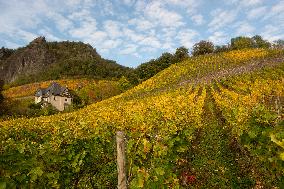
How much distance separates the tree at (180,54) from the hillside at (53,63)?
34312 mm

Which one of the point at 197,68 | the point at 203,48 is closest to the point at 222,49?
the point at 203,48

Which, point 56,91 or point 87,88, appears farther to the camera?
point 87,88

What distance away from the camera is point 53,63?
485ft

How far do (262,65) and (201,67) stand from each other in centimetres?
1171

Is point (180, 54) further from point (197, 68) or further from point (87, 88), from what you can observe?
point (87, 88)

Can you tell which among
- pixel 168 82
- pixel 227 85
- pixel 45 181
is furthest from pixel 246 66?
pixel 45 181

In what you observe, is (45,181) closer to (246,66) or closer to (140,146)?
(140,146)

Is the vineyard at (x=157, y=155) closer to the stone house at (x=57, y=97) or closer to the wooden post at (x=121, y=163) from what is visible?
the wooden post at (x=121, y=163)

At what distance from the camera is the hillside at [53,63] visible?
384 feet

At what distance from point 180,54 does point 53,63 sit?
80.3 meters

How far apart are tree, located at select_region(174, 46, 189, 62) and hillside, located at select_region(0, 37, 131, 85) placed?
3431cm

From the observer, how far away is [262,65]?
58844 millimetres

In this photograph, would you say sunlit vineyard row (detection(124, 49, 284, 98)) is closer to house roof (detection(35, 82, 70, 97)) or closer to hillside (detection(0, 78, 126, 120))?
hillside (detection(0, 78, 126, 120))

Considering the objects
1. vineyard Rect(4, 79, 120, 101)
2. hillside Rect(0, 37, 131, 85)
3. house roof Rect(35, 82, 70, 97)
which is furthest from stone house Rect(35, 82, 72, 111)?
hillside Rect(0, 37, 131, 85)
